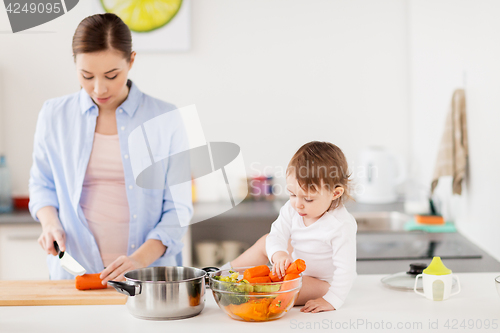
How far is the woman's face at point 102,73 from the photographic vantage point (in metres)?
1.23

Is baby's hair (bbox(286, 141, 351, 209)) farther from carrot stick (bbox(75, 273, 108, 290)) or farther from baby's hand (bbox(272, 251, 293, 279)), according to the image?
carrot stick (bbox(75, 273, 108, 290))

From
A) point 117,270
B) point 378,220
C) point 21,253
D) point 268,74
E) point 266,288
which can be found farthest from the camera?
point 268,74

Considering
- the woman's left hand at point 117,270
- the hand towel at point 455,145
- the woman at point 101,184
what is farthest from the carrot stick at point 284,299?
the hand towel at point 455,145

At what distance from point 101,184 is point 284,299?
713mm

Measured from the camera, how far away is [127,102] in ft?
4.54

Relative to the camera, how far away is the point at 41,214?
133 centimetres

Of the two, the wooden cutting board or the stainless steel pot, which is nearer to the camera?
the stainless steel pot

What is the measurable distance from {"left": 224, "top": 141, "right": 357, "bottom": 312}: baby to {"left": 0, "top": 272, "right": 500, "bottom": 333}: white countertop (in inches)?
2.1

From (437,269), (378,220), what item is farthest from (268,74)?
(437,269)

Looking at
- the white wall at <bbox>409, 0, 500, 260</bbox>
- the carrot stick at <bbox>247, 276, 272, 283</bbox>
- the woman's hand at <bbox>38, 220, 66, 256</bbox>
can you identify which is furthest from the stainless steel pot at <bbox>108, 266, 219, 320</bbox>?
the white wall at <bbox>409, 0, 500, 260</bbox>

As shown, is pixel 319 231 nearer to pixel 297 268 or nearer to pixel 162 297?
pixel 297 268

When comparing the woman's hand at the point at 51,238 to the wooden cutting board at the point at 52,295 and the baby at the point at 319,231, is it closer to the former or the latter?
the wooden cutting board at the point at 52,295

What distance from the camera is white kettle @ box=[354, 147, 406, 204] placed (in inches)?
99.1

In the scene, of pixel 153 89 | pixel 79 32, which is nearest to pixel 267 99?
pixel 153 89
